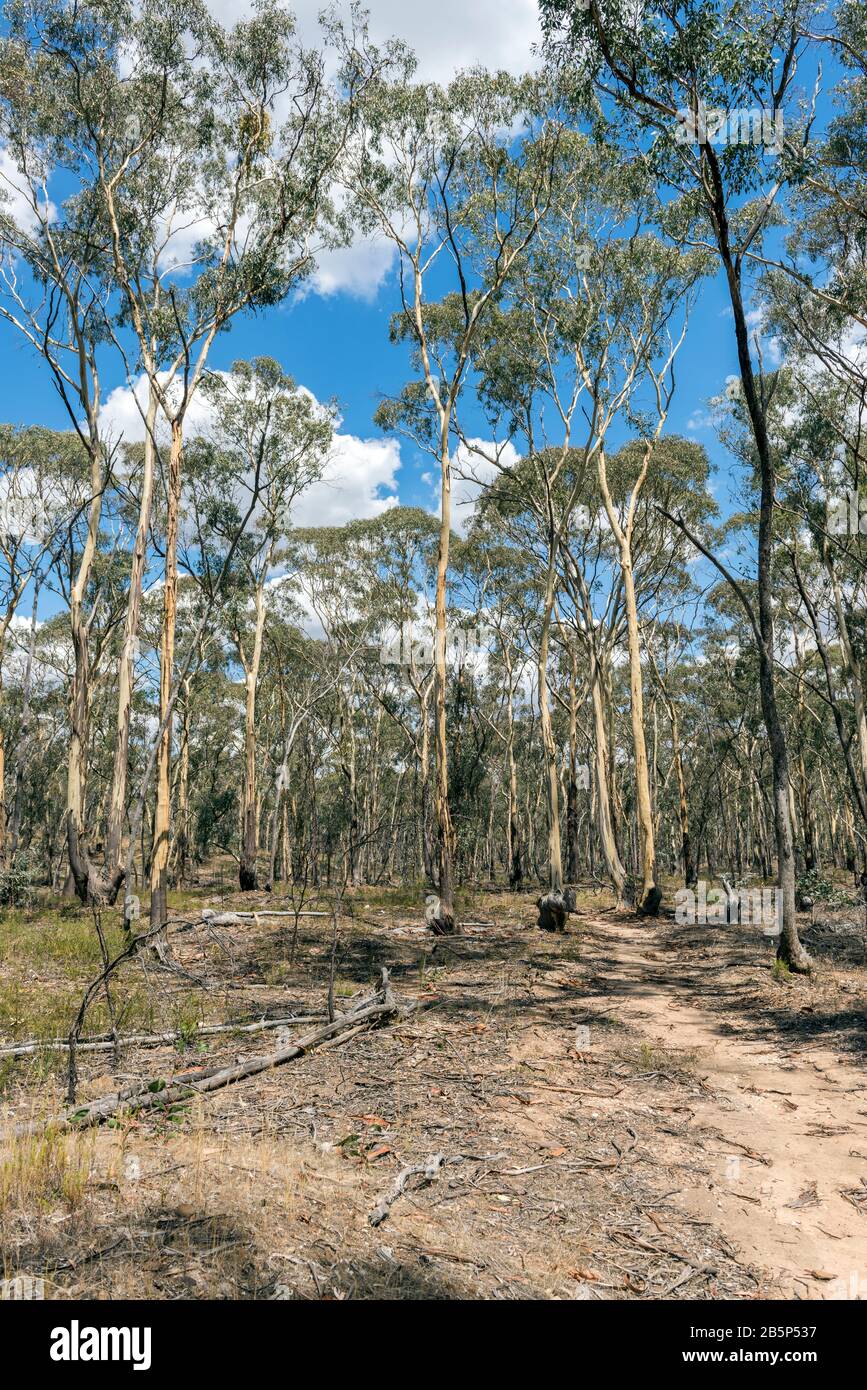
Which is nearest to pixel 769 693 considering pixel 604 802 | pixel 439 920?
pixel 439 920

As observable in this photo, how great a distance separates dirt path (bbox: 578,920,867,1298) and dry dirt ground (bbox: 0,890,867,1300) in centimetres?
2

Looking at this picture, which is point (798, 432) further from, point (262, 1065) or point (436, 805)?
point (262, 1065)

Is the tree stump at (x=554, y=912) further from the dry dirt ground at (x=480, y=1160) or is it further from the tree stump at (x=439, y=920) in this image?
the dry dirt ground at (x=480, y=1160)

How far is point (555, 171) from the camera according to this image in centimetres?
1562

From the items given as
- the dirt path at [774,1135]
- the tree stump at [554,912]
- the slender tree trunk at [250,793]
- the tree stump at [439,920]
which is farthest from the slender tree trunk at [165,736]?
the slender tree trunk at [250,793]

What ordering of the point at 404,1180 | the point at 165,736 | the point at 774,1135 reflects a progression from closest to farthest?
the point at 404,1180, the point at 774,1135, the point at 165,736

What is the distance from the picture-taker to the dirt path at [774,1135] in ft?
11.1

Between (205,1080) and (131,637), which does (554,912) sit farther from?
(205,1080)

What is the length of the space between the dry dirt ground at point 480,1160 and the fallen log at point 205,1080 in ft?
0.31

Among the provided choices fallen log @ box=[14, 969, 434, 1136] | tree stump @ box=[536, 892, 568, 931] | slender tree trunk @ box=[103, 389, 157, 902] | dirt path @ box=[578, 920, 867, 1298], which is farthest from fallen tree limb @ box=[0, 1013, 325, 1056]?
slender tree trunk @ box=[103, 389, 157, 902]

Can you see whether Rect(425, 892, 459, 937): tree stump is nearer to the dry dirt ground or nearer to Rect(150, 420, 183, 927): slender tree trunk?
Rect(150, 420, 183, 927): slender tree trunk

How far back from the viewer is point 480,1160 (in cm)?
424

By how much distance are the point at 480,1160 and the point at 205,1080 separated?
187 centimetres

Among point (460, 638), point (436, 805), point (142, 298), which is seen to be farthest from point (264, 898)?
point (142, 298)
